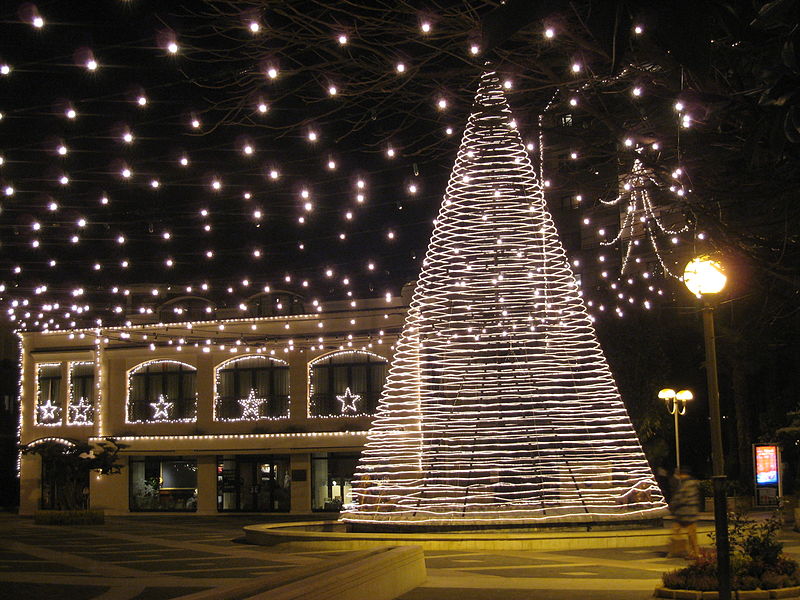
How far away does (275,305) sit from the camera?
4012cm

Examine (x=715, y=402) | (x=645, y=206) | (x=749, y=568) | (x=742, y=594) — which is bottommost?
(x=742, y=594)

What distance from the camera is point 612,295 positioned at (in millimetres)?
33938

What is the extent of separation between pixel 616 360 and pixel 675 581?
70.7ft

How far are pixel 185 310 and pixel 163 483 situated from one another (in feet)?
24.3

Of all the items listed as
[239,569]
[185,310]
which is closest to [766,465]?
[239,569]

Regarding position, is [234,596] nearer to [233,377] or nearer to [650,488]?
[650,488]

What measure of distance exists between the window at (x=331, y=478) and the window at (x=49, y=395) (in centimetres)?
1213

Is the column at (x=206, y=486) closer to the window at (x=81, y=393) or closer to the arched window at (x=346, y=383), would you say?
the arched window at (x=346, y=383)

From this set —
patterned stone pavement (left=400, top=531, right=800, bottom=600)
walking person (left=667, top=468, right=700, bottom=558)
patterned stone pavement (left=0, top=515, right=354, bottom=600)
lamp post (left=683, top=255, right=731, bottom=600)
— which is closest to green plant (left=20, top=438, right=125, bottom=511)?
patterned stone pavement (left=0, top=515, right=354, bottom=600)

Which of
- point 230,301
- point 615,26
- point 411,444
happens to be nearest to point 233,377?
point 230,301

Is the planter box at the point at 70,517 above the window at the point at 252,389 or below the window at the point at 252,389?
below

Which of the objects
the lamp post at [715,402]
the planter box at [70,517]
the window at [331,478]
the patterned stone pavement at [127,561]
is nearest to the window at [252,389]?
the window at [331,478]

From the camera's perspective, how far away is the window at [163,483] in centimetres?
4138

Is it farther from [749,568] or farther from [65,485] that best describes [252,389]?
[749,568]
